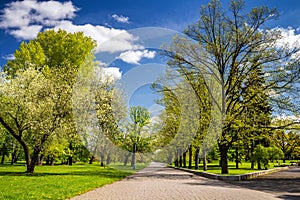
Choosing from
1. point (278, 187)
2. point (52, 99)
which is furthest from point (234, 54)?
point (52, 99)

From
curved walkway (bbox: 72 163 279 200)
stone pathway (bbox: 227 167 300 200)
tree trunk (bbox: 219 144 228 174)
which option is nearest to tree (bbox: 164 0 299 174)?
tree trunk (bbox: 219 144 228 174)

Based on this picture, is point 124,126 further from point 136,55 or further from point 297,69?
point 297,69

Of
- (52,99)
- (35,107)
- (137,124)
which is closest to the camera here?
(35,107)

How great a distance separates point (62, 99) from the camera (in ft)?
69.1

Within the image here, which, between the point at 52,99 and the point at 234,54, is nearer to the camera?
the point at 52,99

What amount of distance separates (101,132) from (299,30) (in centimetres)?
1875

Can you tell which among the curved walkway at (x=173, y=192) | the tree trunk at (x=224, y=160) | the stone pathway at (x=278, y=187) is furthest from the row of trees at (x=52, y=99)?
the stone pathway at (x=278, y=187)

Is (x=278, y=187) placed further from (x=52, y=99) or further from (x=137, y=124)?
(x=137, y=124)

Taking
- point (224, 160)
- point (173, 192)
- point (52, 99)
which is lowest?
point (173, 192)

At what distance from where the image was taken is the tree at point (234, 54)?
21547 millimetres

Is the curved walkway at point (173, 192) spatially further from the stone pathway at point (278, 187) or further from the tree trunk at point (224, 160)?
the tree trunk at point (224, 160)

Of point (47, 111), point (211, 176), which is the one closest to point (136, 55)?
point (47, 111)

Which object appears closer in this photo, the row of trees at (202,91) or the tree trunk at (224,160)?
the row of trees at (202,91)

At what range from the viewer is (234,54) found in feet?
76.4
